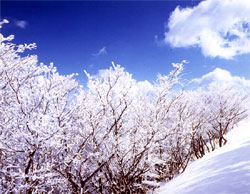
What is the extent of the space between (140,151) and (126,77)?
90.9 inches

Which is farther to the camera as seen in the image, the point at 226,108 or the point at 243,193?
the point at 226,108

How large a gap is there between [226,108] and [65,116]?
1636 centimetres

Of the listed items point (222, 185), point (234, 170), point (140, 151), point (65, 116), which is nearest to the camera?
point (222, 185)


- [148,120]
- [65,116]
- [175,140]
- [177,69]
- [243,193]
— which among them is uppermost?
[177,69]

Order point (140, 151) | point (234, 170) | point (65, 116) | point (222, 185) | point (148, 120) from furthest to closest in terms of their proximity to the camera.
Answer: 1. point (148, 120)
2. point (140, 151)
3. point (65, 116)
4. point (234, 170)
5. point (222, 185)

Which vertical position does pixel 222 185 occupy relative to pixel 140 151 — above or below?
below

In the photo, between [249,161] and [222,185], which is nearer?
[222,185]

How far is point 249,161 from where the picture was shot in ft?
13.3

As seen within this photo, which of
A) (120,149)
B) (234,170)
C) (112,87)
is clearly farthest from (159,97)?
(234,170)

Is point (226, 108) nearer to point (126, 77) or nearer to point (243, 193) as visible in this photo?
point (126, 77)

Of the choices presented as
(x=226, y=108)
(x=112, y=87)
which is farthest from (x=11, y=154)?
(x=226, y=108)

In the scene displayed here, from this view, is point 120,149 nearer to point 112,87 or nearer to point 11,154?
point 112,87

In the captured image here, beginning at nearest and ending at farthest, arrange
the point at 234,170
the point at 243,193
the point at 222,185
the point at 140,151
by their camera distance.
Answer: the point at 243,193 → the point at 222,185 → the point at 234,170 → the point at 140,151

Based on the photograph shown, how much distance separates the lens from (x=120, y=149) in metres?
5.27
